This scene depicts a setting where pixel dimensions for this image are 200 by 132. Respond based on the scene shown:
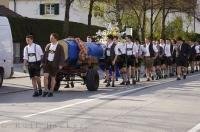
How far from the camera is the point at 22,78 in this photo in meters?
26.9

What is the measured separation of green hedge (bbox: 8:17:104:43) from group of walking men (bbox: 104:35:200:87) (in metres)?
11.9

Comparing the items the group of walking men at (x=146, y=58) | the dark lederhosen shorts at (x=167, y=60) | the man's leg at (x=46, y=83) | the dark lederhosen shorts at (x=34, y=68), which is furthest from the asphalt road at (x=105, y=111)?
the dark lederhosen shorts at (x=167, y=60)

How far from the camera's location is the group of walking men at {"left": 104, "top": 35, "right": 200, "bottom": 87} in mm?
22016

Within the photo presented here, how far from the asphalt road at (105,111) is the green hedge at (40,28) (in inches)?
694

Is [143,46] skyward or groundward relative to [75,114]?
skyward

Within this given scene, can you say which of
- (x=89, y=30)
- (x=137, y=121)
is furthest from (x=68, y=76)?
(x=89, y=30)

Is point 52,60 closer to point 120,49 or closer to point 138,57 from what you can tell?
point 120,49

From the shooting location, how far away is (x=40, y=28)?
41250mm

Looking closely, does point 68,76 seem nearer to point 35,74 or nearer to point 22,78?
point 35,74

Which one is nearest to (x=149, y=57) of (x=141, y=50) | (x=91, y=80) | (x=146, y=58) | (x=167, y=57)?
(x=146, y=58)

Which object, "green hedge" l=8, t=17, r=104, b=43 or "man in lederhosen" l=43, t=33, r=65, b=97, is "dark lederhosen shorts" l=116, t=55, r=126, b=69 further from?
"green hedge" l=8, t=17, r=104, b=43

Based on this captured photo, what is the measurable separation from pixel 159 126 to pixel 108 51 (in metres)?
10.7

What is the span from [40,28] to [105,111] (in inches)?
1104

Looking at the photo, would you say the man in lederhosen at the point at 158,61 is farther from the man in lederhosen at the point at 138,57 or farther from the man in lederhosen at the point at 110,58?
the man in lederhosen at the point at 110,58
